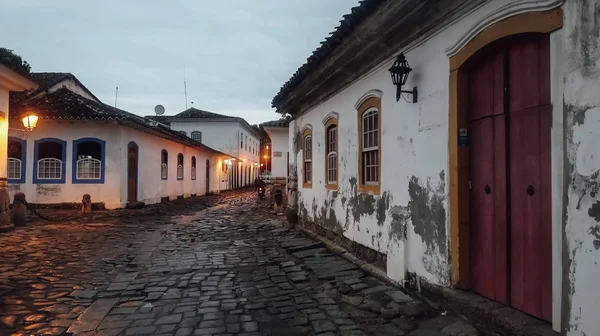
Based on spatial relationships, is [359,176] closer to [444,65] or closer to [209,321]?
[444,65]

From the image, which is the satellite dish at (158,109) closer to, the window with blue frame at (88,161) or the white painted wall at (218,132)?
the white painted wall at (218,132)

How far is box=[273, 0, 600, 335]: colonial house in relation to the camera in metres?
2.80

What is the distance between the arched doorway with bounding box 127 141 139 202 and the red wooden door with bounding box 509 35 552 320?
1621 centimetres

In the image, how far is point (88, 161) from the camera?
1636cm

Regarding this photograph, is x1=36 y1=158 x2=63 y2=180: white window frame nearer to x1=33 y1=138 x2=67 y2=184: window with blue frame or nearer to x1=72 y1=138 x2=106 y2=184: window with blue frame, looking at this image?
x1=33 y1=138 x2=67 y2=184: window with blue frame

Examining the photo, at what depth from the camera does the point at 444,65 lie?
457cm

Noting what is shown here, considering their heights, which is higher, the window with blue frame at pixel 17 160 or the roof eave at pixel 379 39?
the roof eave at pixel 379 39

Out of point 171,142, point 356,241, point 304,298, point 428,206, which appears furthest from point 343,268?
point 171,142

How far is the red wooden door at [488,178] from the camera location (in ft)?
12.7

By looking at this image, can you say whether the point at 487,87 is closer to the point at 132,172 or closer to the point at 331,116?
the point at 331,116

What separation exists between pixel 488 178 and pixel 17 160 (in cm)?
1747

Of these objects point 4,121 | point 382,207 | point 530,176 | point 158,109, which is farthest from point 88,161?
point 158,109

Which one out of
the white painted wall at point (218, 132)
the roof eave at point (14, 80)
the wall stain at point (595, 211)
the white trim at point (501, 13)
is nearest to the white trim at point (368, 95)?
the white trim at point (501, 13)

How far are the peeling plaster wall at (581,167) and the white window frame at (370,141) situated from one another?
3.55 meters
